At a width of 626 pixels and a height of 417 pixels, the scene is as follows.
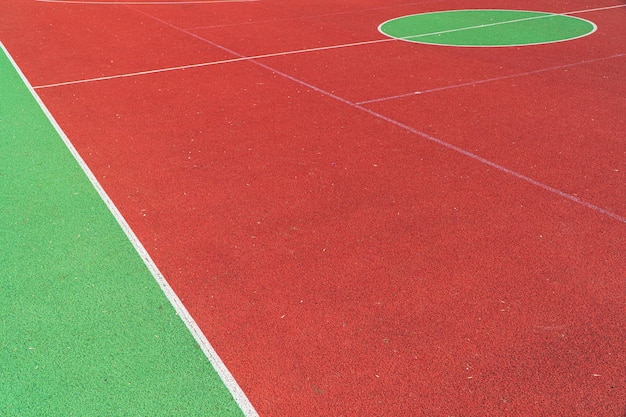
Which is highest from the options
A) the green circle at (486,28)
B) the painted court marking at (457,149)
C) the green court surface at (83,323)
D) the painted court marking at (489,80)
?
the green court surface at (83,323)

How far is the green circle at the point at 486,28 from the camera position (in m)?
10.9

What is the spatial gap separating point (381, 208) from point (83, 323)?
93.7 inches

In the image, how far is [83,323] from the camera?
4.11m

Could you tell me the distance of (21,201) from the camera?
5.70 metres

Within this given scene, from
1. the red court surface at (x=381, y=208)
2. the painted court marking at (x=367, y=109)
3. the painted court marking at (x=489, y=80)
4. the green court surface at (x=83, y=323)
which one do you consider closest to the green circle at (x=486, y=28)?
the red court surface at (x=381, y=208)

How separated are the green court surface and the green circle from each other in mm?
6889

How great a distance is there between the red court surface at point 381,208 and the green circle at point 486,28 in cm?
58

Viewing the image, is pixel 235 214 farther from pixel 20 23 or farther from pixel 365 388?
pixel 20 23

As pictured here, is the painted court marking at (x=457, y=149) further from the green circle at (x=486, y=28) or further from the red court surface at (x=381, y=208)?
the green circle at (x=486, y=28)

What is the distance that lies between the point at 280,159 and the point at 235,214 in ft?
3.81

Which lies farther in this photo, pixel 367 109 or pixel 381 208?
pixel 367 109

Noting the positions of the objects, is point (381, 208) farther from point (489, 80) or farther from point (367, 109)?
point (489, 80)

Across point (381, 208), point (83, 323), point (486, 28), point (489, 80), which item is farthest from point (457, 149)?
point (486, 28)

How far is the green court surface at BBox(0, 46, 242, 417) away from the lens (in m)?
3.49
